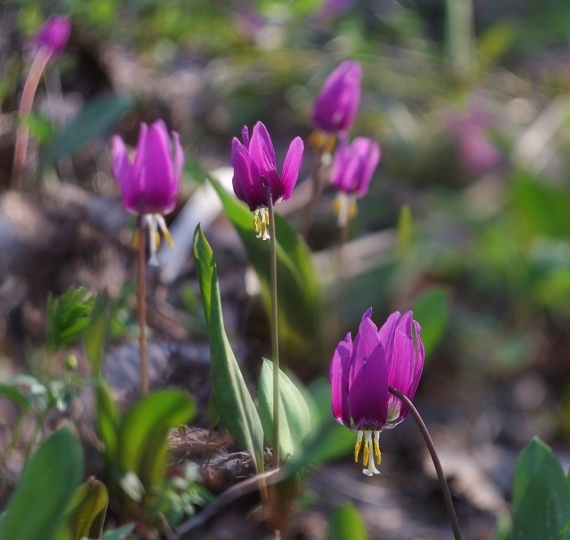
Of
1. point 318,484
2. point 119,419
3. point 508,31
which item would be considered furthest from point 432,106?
point 119,419

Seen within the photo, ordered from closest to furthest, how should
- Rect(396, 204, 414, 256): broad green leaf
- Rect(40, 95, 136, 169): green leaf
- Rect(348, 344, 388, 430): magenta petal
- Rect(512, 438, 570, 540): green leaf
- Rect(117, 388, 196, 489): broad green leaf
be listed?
Rect(348, 344, 388, 430): magenta petal
Rect(512, 438, 570, 540): green leaf
Rect(117, 388, 196, 489): broad green leaf
Rect(396, 204, 414, 256): broad green leaf
Rect(40, 95, 136, 169): green leaf

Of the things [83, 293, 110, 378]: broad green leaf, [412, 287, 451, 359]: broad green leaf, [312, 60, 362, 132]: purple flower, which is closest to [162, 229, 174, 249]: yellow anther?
[83, 293, 110, 378]: broad green leaf

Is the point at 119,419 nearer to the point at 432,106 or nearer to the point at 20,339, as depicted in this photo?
the point at 20,339

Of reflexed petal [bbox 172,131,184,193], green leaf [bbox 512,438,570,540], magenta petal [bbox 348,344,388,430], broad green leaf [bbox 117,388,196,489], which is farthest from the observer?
reflexed petal [bbox 172,131,184,193]

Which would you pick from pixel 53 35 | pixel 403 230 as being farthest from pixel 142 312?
pixel 53 35

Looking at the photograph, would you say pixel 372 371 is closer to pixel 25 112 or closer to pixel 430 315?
pixel 430 315

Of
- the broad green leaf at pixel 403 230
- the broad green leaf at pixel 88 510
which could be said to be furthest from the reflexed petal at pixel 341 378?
the broad green leaf at pixel 403 230

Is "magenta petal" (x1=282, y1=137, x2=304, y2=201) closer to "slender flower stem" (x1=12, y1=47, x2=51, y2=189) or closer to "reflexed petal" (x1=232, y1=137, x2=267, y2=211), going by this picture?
"reflexed petal" (x1=232, y1=137, x2=267, y2=211)
